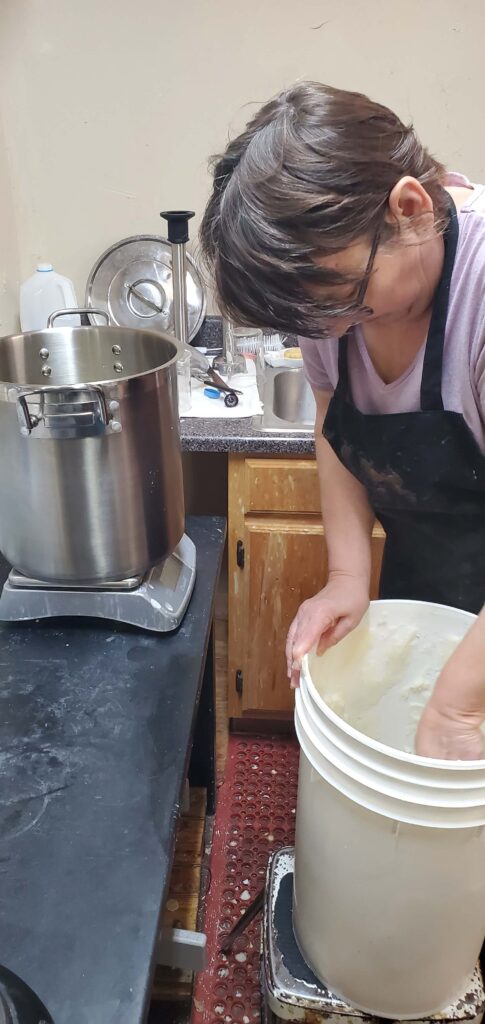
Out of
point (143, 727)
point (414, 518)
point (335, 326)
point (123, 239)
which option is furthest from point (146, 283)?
point (143, 727)

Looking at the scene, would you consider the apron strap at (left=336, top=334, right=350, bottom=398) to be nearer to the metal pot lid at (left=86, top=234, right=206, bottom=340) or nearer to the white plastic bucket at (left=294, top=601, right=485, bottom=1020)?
the white plastic bucket at (left=294, top=601, right=485, bottom=1020)

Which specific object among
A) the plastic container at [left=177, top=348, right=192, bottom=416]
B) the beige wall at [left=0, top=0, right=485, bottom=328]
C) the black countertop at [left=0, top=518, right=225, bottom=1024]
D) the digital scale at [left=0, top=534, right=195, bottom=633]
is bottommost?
the black countertop at [left=0, top=518, right=225, bottom=1024]

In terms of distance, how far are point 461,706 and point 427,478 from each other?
339 mm

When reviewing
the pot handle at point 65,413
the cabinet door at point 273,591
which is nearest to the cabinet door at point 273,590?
the cabinet door at point 273,591

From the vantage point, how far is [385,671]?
959mm

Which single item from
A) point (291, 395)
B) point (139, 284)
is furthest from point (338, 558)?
point (139, 284)

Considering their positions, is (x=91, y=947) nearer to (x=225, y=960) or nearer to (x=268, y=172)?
(x=268, y=172)

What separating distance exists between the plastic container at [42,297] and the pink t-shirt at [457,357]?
908mm

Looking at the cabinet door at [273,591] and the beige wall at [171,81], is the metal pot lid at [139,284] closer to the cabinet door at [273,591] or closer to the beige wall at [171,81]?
the beige wall at [171,81]

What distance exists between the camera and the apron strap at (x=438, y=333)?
2.34ft

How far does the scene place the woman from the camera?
1.84 ft

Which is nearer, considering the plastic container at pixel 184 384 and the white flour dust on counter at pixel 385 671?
the white flour dust on counter at pixel 385 671

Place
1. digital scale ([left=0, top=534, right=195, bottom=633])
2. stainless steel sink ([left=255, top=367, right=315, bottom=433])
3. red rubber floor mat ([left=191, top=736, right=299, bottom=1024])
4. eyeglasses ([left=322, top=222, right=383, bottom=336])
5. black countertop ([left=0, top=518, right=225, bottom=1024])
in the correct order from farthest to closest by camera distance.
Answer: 1. stainless steel sink ([left=255, top=367, right=315, bottom=433])
2. red rubber floor mat ([left=191, top=736, right=299, bottom=1024])
3. digital scale ([left=0, top=534, right=195, bottom=633])
4. eyeglasses ([left=322, top=222, right=383, bottom=336])
5. black countertop ([left=0, top=518, right=225, bottom=1024])

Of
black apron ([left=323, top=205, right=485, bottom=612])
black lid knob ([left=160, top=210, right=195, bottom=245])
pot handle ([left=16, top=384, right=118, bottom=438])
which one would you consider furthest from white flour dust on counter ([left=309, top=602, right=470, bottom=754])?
black lid knob ([left=160, top=210, right=195, bottom=245])
